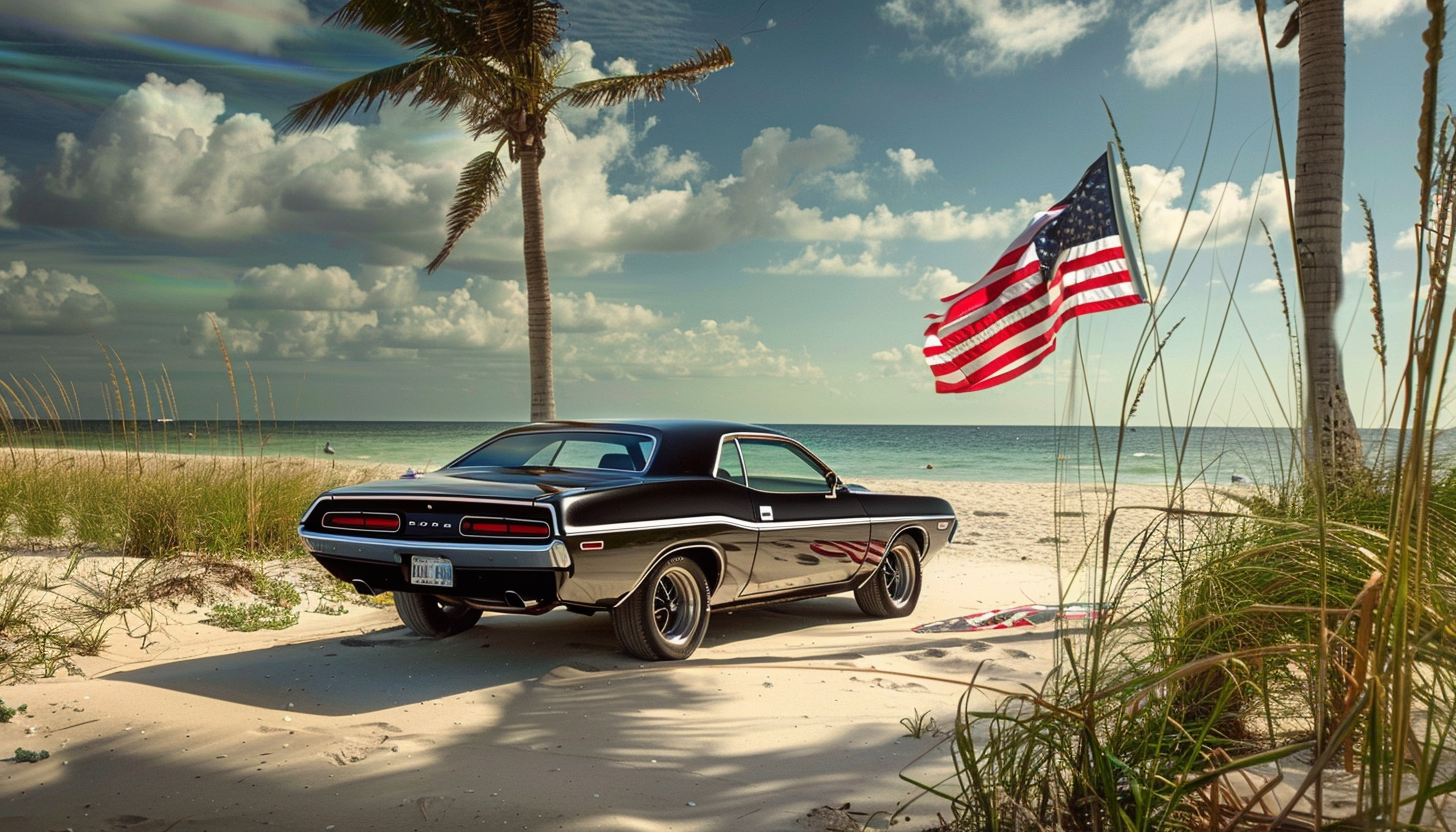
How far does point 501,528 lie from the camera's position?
5441 millimetres

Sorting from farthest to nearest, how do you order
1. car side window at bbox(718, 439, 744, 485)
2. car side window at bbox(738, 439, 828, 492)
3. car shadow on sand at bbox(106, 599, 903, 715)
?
car side window at bbox(738, 439, 828, 492)
car side window at bbox(718, 439, 744, 485)
car shadow on sand at bbox(106, 599, 903, 715)

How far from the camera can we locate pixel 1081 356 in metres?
3.27

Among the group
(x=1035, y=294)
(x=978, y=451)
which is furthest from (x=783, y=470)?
(x=978, y=451)

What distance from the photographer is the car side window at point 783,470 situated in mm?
7148

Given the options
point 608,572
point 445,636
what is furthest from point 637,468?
point 445,636

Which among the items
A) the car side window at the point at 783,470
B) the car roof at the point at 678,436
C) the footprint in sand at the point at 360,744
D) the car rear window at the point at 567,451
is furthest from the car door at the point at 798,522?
the footprint in sand at the point at 360,744

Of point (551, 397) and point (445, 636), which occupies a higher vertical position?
point (551, 397)

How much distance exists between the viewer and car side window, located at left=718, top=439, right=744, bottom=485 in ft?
22.3

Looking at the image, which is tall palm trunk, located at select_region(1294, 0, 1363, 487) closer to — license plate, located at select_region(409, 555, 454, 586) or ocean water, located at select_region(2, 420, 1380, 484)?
ocean water, located at select_region(2, 420, 1380, 484)

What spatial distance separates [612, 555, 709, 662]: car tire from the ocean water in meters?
2.35

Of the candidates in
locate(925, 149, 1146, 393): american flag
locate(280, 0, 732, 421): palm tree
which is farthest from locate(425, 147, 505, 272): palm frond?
locate(925, 149, 1146, 393): american flag

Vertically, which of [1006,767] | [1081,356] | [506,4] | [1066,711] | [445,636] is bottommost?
[445,636]

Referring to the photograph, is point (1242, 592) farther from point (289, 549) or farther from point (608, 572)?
point (289, 549)

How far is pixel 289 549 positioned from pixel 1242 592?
8.38 meters
